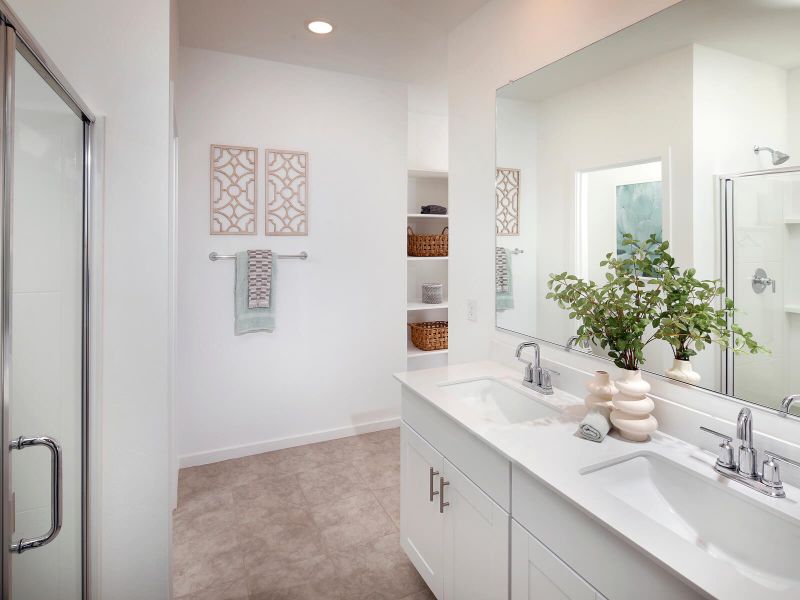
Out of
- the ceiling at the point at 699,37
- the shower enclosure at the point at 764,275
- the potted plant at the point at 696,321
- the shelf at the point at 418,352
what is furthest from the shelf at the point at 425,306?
the shower enclosure at the point at 764,275

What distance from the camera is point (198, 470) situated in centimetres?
289

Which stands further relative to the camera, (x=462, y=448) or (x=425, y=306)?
(x=425, y=306)

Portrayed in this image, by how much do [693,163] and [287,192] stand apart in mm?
2431

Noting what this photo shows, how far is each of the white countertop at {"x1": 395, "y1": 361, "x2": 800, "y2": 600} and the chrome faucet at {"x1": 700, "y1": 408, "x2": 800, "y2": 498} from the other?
0.9 inches

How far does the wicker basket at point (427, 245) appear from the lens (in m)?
3.62

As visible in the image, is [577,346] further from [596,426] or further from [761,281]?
[761,281]

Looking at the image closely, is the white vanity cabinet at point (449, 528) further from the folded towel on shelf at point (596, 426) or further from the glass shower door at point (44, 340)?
the glass shower door at point (44, 340)

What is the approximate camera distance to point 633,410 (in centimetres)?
128

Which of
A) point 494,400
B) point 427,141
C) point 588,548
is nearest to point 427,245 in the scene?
point 427,141

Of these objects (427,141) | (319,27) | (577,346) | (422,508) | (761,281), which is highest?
(319,27)

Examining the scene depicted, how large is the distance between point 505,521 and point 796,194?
1.07m

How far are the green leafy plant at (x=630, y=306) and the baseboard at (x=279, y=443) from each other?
234 centimetres

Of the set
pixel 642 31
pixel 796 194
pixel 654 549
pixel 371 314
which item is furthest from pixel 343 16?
pixel 654 549

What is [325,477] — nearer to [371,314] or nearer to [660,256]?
[371,314]
